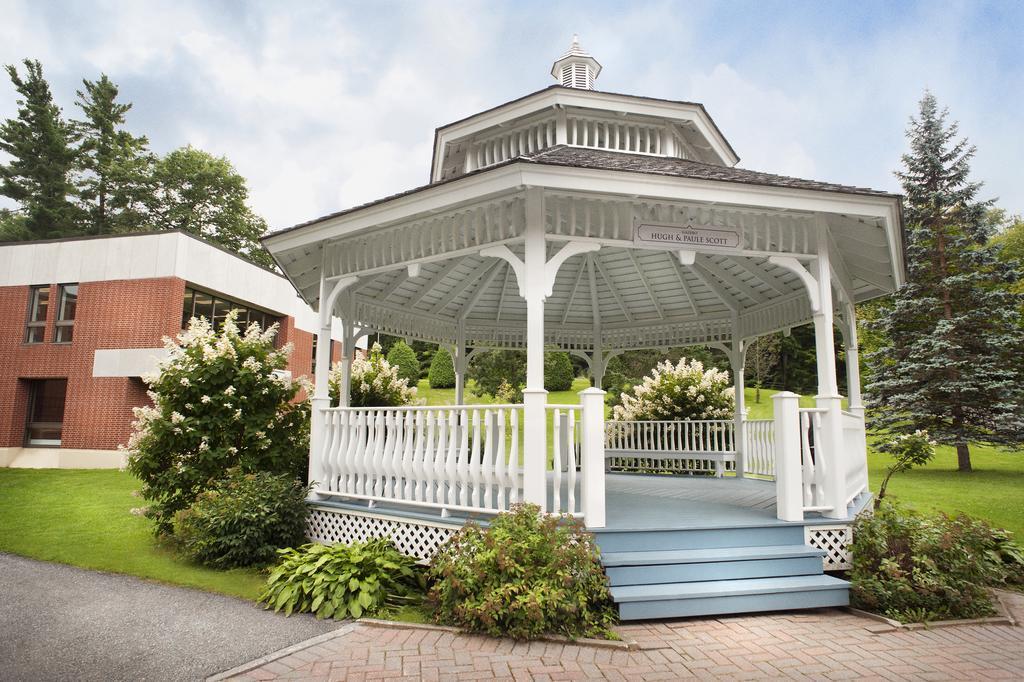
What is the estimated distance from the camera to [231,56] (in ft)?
53.0

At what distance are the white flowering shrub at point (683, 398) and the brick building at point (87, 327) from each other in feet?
44.3

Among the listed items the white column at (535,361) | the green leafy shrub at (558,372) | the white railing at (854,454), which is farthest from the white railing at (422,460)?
the green leafy shrub at (558,372)

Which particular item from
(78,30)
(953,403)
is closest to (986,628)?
(953,403)

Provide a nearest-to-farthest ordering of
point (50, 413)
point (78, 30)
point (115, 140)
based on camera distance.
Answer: point (78, 30) < point (50, 413) < point (115, 140)

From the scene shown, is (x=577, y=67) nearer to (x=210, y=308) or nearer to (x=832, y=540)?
(x=832, y=540)

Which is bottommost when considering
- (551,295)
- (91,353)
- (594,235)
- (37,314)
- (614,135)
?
(551,295)

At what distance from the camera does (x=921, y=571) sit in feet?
15.5

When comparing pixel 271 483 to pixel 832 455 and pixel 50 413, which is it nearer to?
pixel 832 455

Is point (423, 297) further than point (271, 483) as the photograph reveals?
Yes

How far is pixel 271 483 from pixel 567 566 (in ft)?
12.7

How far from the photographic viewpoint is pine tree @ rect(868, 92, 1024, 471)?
1352 cm

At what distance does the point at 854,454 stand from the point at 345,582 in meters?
6.08

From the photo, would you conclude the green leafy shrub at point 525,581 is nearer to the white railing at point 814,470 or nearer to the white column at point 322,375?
the white railing at point 814,470

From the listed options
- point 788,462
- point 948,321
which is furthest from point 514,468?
point 948,321
